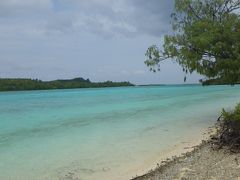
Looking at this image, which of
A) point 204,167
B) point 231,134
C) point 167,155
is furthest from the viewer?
point 167,155

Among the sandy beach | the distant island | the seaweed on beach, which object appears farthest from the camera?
the distant island

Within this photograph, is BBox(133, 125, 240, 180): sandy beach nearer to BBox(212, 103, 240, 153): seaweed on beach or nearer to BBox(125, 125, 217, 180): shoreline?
BBox(212, 103, 240, 153): seaweed on beach

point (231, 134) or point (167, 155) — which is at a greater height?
point (231, 134)

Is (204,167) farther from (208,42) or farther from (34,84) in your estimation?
(34,84)

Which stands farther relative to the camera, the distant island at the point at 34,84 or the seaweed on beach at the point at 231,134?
the distant island at the point at 34,84

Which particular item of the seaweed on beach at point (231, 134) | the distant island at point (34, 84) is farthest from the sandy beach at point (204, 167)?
the distant island at point (34, 84)

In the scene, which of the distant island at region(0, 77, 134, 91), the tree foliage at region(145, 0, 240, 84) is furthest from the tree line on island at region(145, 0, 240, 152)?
the distant island at region(0, 77, 134, 91)

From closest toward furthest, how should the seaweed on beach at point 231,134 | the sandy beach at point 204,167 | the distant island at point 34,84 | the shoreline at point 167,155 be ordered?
the sandy beach at point 204,167, the seaweed on beach at point 231,134, the shoreline at point 167,155, the distant island at point 34,84

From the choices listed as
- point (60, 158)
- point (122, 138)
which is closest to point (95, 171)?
point (60, 158)

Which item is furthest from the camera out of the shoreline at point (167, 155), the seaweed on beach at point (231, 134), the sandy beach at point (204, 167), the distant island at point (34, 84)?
→ the distant island at point (34, 84)

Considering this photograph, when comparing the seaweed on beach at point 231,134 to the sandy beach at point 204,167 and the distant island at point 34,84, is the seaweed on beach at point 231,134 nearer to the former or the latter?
the sandy beach at point 204,167

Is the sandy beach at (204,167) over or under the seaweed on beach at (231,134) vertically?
under

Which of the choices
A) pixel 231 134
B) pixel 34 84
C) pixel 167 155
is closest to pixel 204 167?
pixel 231 134

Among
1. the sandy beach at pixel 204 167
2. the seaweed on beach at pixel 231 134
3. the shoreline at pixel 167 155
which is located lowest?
the shoreline at pixel 167 155
